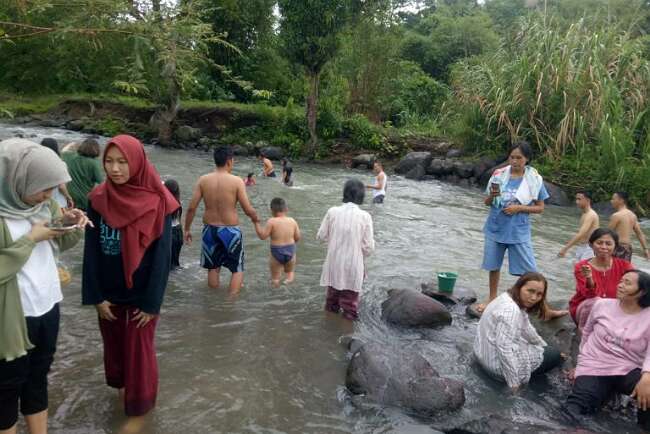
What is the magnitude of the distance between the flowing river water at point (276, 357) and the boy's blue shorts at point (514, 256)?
65 centimetres

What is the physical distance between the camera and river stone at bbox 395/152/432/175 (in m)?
17.7

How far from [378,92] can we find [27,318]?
2221 cm

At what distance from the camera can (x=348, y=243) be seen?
5.22m

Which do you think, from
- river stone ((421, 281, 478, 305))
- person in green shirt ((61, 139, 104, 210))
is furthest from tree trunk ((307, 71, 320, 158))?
river stone ((421, 281, 478, 305))

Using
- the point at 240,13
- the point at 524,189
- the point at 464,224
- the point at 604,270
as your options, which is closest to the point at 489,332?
the point at 604,270

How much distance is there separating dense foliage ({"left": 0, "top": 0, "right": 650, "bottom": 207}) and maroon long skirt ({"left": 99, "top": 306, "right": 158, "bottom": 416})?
1.97 m

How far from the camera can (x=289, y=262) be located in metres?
6.39

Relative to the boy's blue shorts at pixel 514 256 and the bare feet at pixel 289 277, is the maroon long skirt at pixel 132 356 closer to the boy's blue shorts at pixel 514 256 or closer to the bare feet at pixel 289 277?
the bare feet at pixel 289 277

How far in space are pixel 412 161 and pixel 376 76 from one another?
692cm

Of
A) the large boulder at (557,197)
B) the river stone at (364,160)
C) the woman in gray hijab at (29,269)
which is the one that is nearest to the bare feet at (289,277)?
the woman in gray hijab at (29,269)

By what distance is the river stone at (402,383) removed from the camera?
3.93 m

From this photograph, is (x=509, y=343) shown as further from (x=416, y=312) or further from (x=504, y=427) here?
(x=416, y=312)

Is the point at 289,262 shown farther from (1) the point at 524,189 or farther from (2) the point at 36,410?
(2) the point at 36,410

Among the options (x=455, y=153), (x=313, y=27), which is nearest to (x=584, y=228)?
(x=455, y=153)
